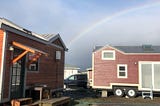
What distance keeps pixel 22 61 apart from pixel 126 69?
1471cm

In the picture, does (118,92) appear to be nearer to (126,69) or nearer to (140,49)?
(126,69)

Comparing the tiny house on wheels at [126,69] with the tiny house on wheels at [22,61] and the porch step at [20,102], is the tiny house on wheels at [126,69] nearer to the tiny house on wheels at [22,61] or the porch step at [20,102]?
the tiny house on wheels at [22,61]

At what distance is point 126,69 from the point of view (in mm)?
26016

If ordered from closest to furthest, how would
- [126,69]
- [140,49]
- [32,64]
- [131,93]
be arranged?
[32,64] → [131,93] → [126,69] → [140,49]

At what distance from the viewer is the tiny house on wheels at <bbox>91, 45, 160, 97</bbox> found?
82.6ft

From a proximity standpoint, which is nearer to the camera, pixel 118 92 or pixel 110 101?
pixel 110 101

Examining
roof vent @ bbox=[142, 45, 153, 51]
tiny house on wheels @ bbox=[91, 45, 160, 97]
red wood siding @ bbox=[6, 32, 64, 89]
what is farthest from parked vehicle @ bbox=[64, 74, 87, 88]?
red wood siding @ bbox=[6, 32, 64, 89]

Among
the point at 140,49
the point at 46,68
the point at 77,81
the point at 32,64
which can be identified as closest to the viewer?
the point at 32,64

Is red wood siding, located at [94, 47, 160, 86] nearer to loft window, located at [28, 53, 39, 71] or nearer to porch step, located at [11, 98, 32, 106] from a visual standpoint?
loft window, located at [28, 53, 39, 71]

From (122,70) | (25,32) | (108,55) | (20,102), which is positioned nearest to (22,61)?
(25,32)

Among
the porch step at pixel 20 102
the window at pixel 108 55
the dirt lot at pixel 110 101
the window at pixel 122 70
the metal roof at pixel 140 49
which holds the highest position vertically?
the metal roof at pixel 140 49

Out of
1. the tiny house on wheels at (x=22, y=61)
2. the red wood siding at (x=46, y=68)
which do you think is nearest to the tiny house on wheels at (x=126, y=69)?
the red wood siding at (x=46, y=68)

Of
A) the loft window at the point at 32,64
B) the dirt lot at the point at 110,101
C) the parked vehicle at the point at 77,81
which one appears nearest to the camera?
the loft window at the point at 32,64

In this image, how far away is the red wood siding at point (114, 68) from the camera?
84.1 ft
